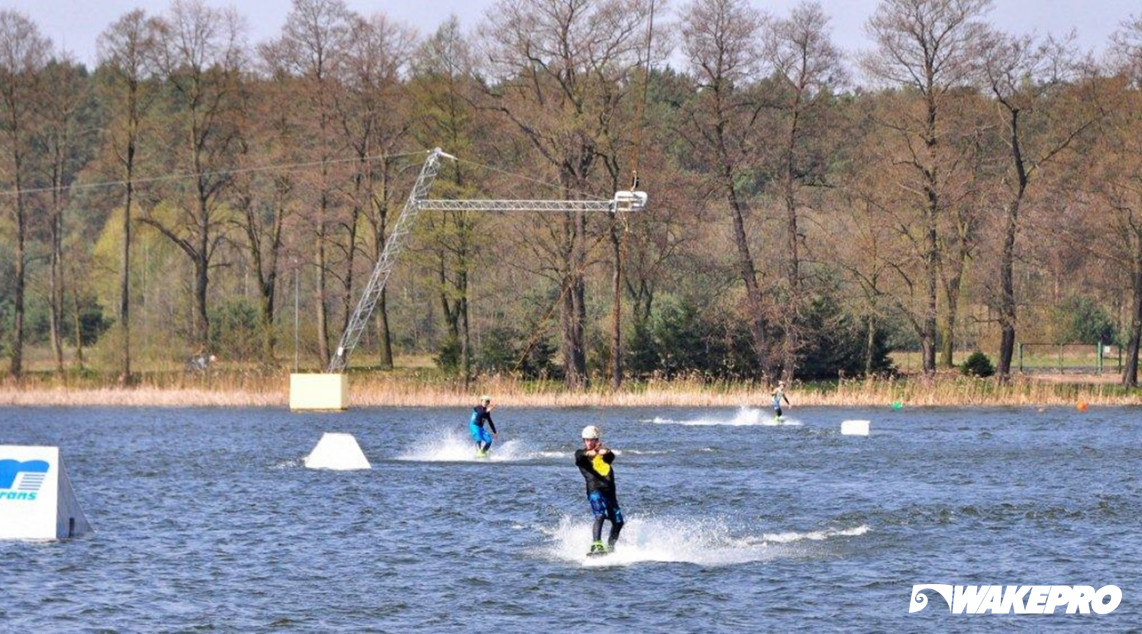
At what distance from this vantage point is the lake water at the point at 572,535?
2422 cm

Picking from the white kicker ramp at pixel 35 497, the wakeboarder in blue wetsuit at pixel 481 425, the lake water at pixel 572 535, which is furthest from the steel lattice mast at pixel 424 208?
the white kicker ramp at pixel 35 497

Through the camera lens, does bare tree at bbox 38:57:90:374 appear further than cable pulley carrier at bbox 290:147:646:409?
Yes

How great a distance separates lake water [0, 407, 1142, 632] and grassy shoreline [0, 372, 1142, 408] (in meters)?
14.3

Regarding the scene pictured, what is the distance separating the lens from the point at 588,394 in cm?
7556

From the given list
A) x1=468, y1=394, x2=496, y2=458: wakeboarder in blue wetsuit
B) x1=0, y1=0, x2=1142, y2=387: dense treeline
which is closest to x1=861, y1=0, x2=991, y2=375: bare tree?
x1=0, y1=0, x2=1142, y2=387: dense treeline

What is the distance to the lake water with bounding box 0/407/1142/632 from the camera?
24.2 m

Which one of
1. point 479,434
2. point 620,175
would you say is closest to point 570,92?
point 620,175

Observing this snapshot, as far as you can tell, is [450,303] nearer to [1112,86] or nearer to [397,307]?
[397,307]

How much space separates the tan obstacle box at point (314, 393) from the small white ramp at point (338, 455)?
24.0m

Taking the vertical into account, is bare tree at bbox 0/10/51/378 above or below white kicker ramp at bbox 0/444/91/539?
above

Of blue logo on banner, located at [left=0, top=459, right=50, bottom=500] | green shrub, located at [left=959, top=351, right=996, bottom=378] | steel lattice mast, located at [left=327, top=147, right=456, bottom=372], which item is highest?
steel lattice mast, located at [left=327, top=147, right=456, bottom=372]

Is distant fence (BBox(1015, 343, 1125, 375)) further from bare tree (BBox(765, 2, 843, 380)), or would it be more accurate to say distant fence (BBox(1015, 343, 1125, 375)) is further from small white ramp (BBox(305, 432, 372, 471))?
small white ramp (BBox(305, 432, 372, 471))

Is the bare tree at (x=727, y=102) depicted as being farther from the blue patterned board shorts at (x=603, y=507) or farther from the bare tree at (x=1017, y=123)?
the blue patterned board shorts at (x=603, y=507)

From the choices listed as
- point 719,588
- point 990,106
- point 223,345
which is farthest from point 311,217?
point 719,588
